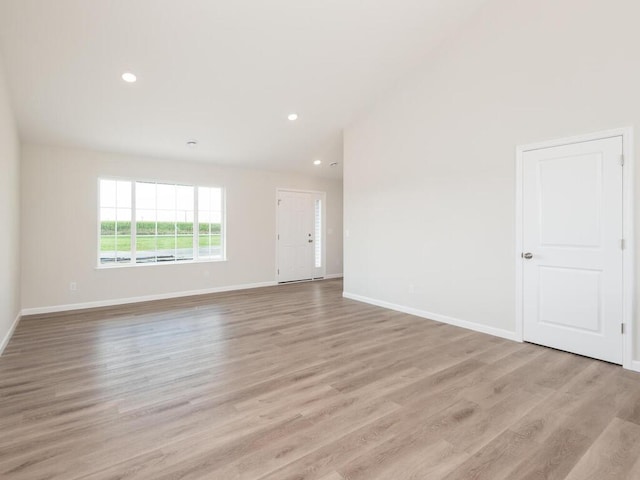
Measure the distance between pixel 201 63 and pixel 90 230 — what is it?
3.20 m

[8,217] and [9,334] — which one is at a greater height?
[8,217]

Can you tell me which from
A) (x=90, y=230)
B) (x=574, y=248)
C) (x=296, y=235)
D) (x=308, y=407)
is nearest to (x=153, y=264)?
(x=90, y=230)

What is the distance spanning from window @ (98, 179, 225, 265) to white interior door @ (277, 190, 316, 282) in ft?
4.42

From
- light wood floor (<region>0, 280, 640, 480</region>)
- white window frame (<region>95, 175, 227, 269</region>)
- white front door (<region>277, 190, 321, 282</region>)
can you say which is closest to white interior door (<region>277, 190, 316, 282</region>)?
white front door (<region>277, 190, 321, 282</region>)

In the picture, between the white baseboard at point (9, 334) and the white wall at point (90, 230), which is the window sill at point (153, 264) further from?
the white baseboard at point (9, 334)

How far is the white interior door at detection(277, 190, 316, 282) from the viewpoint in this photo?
7.45 metres

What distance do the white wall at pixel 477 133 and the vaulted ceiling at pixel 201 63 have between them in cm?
48

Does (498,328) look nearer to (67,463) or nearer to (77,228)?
(67,463)

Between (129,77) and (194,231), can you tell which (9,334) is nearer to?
(194,231)

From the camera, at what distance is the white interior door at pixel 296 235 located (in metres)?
7.45

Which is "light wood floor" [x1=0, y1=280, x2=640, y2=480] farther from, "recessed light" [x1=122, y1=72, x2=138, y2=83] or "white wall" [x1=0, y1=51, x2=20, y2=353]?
"recessed light" [x1=122, y1=72, x2=138, y2=83]

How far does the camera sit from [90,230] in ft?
17.2

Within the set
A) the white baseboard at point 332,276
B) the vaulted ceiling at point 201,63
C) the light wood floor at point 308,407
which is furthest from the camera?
the white baseboard at point 332,276

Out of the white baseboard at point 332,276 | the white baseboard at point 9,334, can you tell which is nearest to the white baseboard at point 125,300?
the white baseboard at point 9,334
